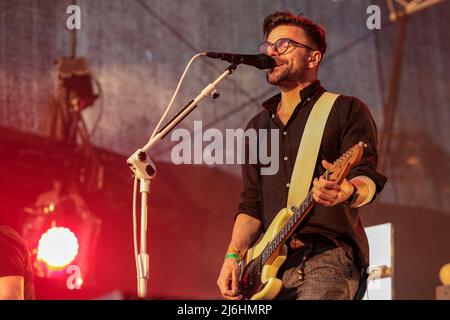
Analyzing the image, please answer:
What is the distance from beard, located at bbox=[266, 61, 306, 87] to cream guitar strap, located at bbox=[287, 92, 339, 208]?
0.79 feet

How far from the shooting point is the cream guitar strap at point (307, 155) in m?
3.36

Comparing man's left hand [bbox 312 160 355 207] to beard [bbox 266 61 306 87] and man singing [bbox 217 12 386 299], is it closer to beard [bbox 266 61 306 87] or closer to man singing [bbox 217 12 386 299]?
man singing [bbox 217 12 386 299]

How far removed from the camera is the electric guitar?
313cm

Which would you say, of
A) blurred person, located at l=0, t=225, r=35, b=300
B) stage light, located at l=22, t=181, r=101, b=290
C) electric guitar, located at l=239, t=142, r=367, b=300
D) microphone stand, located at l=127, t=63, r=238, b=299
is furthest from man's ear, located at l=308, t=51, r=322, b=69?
stage light, located at l=22, t=181, r=101, b=290

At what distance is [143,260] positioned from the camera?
3.36 metres

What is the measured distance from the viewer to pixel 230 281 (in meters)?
3.46

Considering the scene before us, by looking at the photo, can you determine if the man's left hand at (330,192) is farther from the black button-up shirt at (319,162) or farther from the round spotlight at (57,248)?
the round spotlight at (57,248)

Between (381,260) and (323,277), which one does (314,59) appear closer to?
(323,277)

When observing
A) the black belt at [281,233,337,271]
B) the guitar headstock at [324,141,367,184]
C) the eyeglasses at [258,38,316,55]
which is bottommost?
the black belt at [281,233,337,271]

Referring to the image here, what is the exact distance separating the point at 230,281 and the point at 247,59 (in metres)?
0.96

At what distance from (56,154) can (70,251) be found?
89cm

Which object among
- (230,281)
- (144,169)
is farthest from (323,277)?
(144,169)

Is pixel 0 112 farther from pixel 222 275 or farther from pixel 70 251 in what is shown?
pixel 222 275

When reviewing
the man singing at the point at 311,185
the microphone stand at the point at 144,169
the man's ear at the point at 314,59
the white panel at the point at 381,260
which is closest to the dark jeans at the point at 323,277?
the man singing at the point at 311,185
